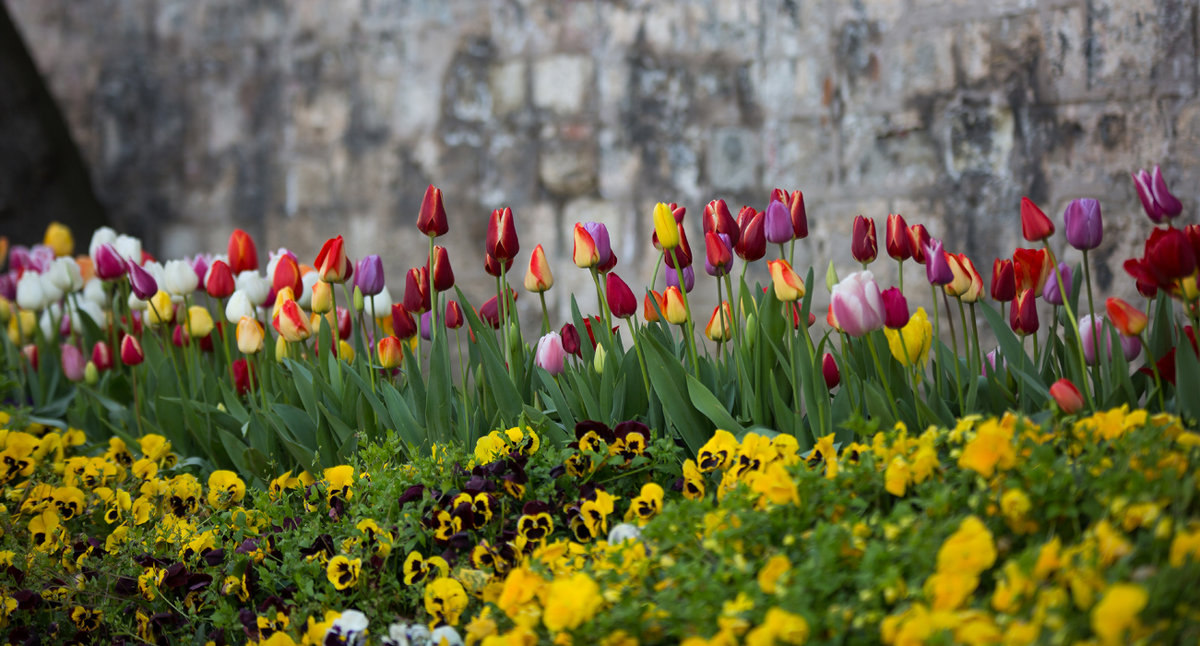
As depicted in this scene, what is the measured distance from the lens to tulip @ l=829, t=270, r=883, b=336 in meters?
1.53

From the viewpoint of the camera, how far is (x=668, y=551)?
4.54 ft

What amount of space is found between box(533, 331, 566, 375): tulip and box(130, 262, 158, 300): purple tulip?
97cm

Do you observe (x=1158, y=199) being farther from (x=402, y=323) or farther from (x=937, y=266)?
(x=402, y=323)

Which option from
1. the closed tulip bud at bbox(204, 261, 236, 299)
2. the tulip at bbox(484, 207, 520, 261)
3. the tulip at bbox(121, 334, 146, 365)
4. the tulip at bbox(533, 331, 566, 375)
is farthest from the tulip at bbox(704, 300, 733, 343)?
the tulip at bbox(121, 334, 146, 365)

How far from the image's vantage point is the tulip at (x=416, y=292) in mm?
2012

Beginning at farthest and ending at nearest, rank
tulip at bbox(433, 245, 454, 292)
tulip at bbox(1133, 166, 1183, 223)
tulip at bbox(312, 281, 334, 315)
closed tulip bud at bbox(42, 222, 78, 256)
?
1. closed tulip bud at bbox(42, 222, 78, 256)
2. tulip at bbox(312, 281, 334, 315)
3. tulip at bbox(433, 245, 454, 292)
4. tulip at bbox(1133, 166, 1183, 223)

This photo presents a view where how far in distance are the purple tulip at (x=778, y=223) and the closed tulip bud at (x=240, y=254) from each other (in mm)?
1419

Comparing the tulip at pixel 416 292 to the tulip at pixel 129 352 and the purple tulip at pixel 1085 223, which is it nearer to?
the tulip at pixel 129 352

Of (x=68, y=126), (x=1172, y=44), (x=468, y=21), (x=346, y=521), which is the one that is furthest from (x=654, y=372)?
(x=68, y=126)

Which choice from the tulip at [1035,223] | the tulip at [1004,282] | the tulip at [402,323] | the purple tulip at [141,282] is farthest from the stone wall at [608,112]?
the purple tulip at [141,282]

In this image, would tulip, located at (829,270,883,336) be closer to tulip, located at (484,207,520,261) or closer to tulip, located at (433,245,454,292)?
tulip, located at (484,207,520,261)

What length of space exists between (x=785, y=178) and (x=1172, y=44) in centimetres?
143

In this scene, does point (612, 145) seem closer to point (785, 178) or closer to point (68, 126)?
point (785, 178)

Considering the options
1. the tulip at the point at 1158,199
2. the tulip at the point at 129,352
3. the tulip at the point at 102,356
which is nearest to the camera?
the tulip at the point at 1158,199
